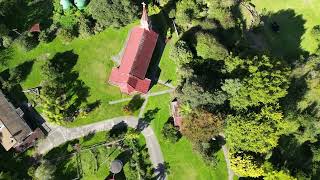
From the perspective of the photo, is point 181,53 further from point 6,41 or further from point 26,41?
point 6,41

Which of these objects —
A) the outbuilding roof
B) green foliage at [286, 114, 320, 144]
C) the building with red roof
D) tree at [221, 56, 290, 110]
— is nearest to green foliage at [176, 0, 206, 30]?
the building with red roof

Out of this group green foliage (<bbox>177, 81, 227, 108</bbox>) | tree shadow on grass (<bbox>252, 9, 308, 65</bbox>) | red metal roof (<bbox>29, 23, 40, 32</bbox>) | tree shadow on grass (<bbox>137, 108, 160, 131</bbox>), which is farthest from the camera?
tree shadow on grass (<bbox>252, 9, 308, 65</bbox>)

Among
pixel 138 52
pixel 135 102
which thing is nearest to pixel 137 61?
pixel 138 52

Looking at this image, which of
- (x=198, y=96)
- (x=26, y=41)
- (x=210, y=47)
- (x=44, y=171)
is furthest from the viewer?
(x=26, y=41)

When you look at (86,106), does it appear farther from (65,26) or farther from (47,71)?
(65,26)

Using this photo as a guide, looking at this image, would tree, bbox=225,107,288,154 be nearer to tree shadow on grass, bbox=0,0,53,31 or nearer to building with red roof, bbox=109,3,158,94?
building with red roof, bbox=109,3,158,94

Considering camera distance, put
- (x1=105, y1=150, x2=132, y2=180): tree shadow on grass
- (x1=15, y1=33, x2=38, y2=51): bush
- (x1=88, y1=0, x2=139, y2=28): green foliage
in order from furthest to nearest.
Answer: (x1=15, y1=33, x2=38, y2=51): bush, (x1=105, y1=150, x2=132, y2=180): tree shadow on grass, (x1=88, y1=0, x2=139, y2=28): green foliage

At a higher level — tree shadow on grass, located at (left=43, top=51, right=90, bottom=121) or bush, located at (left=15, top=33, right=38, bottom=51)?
bush, located at (left=15, top=33, right=38, bottom=51)
